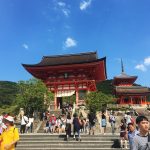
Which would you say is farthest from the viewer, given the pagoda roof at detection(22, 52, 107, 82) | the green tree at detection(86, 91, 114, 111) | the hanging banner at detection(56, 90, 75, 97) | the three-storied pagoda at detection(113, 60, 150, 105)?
the three-storied pagoda at detection(113, 60, 150, 105)

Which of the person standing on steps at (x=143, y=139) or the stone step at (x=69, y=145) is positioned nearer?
the person standing on steps at (x=143, y=139)

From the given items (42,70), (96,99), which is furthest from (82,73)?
(96,99)

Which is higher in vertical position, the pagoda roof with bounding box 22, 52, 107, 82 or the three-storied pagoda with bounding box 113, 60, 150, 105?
the pagoda roof with bounding box 22, 52, 107, 82

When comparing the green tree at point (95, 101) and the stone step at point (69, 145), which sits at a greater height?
the green tree at point (95, 101)

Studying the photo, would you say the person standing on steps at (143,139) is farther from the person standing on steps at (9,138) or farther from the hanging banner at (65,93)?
the hanging banner at (65,93)

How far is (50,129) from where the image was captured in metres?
22.3

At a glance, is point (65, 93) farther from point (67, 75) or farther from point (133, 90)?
point (133, 90)

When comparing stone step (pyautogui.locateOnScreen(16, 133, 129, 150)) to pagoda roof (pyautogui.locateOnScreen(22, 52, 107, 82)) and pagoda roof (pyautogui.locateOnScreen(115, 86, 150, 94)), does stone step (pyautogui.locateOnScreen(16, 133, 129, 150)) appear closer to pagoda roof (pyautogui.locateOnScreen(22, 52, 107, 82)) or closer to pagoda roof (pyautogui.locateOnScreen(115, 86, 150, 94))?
pagoda roof (pyautogui.locateOnScreen(22, 52, 107, 82))

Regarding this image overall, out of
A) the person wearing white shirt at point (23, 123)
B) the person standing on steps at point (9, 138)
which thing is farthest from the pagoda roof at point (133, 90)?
the person standing on steps at point (9, 138)

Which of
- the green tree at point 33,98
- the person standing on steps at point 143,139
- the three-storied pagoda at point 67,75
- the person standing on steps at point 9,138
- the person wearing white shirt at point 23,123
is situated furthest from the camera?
the three-storied pagoda at point 67,75

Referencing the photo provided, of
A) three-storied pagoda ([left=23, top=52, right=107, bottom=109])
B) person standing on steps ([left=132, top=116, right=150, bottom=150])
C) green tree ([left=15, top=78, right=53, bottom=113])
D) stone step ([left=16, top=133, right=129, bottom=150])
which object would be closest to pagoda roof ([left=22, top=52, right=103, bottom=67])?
three-storied pagoda ([left=23, top=52, right=107, bottom=109])

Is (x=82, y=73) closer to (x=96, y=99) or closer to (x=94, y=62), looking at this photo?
(x=94, y=62)

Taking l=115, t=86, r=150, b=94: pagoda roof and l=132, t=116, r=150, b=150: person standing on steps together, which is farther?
l=115, t=86, r=150, b=94: pagoda roof

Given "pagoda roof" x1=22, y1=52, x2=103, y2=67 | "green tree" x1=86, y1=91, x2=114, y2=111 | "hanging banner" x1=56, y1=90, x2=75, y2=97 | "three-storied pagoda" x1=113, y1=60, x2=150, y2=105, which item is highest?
"pagoda roof" x1=22, y1=52, x2=103, y2=67
